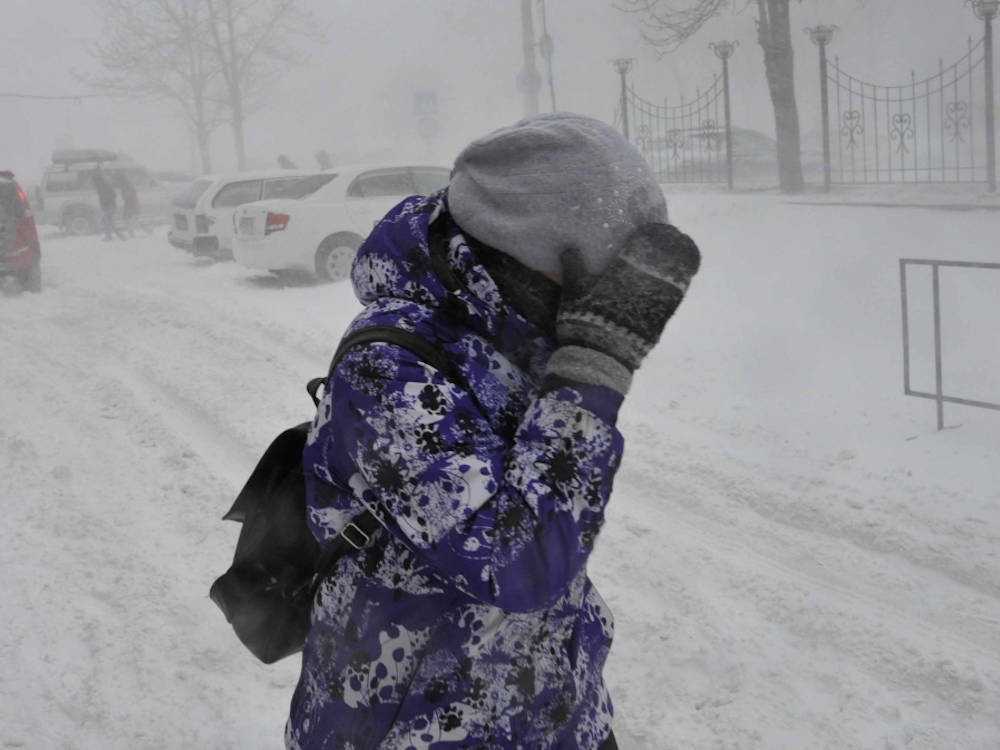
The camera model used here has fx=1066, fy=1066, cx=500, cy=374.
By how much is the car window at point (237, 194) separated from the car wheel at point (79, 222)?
36.4ft

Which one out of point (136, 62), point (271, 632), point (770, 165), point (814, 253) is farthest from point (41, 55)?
point (271, 632)

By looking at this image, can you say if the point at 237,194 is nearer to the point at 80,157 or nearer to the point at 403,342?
the point at 80,157

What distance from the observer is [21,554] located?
205 inches

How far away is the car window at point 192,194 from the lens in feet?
61.5

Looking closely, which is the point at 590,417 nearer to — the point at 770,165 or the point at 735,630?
the point at 735,630

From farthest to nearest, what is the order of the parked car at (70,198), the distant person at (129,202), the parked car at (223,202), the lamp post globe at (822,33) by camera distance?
the parked car at (70,198) → the distant person at (129,202) → the parked car at (223,202) → the lamp post globe at (822,33)

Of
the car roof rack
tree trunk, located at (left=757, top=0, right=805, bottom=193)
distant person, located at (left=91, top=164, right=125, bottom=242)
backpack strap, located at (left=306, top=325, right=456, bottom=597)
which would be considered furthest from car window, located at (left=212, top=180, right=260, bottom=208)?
backpack strap, located at (left=306, top=325, right=456, bottom=597)

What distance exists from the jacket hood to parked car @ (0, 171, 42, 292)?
14.7 m

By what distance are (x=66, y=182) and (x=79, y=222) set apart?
110 centimetres

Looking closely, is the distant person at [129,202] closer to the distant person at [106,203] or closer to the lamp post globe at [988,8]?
the distant person at [106,203]

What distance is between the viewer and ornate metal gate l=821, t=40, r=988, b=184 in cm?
1415

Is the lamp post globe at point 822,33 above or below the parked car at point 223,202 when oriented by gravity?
above

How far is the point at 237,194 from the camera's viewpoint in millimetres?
17172

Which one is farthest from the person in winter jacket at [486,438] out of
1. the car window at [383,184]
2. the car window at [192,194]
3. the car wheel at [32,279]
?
the car window at [192,194]
